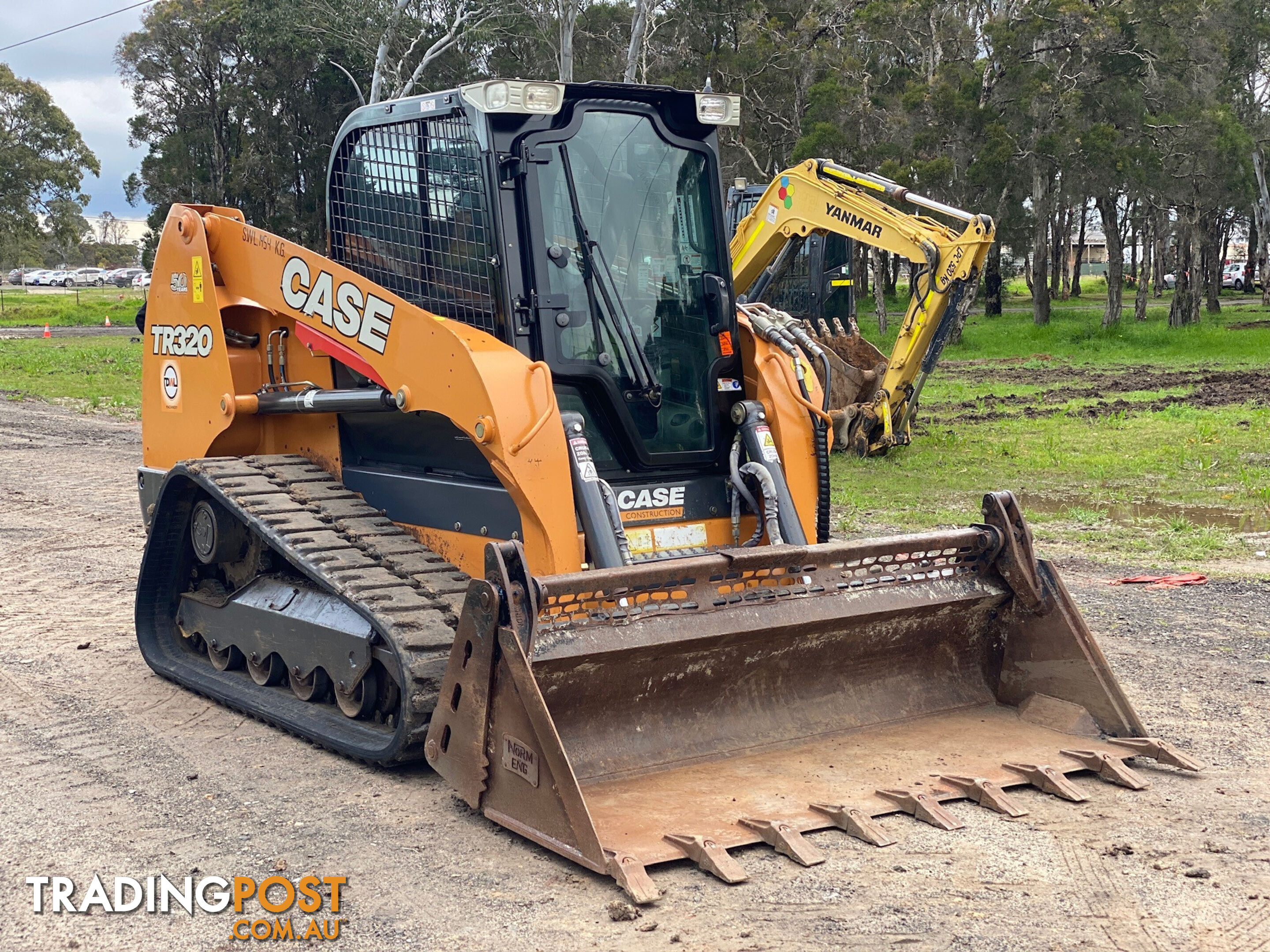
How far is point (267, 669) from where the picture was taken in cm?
617

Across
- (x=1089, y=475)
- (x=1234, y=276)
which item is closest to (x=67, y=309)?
(x=1089, y=475)

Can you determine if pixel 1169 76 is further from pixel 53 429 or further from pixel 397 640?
pixel 397 640

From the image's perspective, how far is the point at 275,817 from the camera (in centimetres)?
473

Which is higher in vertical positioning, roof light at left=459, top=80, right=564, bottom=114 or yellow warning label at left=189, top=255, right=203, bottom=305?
roof light at left=459, top=80, right=564, bottom=114

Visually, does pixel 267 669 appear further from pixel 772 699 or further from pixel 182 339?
pixel 772 699

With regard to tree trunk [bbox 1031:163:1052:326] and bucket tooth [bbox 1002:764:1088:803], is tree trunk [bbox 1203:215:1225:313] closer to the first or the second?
tree trunk [bbox 1031:163:1052:326]

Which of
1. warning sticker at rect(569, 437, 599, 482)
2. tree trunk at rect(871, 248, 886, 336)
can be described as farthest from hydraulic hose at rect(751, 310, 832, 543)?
tree trunk at rect(871, 248, 886, 336)

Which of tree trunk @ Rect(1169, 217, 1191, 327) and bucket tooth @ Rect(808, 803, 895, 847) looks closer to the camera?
bucket tooth @ Rect(808, 803, 895, 847)

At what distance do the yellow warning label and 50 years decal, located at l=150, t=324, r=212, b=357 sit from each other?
0.14 metres

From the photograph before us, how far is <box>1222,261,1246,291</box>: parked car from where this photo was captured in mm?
63625

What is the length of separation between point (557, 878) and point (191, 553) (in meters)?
3.40

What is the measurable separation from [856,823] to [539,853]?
41.5 inches

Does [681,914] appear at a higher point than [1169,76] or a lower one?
lower

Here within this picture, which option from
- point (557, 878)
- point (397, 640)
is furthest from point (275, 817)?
point (557, 878)
